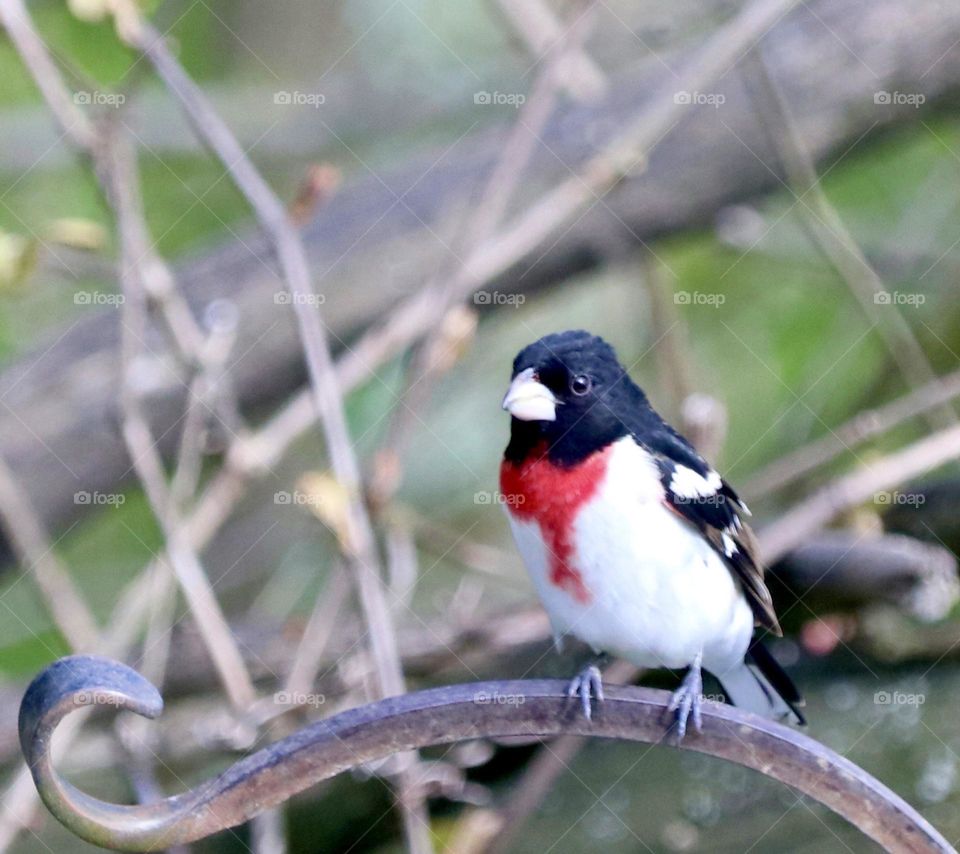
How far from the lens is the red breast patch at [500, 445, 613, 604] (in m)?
2.55

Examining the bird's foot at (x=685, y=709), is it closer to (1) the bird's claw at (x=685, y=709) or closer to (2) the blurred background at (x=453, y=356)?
(1) the bird's claw at (x=685, y=709)

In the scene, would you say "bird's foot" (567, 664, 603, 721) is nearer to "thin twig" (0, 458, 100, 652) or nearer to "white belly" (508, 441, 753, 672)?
"white belly" (508, 441, 753, 672)

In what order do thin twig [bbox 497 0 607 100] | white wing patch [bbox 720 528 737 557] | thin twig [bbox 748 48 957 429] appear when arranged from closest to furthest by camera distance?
white wing patch [bbox 720 528 737 557] < thin twig [bbox 748 48 957 429] < thin twig [bbox 497 0 607 100]

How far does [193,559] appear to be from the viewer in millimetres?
2924

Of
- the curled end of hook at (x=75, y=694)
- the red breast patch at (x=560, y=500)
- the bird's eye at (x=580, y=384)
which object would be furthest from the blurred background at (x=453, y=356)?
the curled end of hook at (x=75, y=694)

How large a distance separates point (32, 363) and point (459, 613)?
162 cm

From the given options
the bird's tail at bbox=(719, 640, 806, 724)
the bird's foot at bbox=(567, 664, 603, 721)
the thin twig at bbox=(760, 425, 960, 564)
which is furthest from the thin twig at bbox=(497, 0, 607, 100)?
the bird's foot at bbox=(567, 664, 603, 721)

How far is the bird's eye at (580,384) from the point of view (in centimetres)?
250

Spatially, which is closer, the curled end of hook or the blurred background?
the curled end of hook

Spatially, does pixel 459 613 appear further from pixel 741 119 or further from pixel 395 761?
pixel 741 119

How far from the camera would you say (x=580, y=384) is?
8.24 ft

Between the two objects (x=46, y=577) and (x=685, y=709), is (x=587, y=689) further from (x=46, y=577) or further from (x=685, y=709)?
(x=46, y=577)

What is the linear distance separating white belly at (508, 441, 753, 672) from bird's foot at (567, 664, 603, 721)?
0.25m

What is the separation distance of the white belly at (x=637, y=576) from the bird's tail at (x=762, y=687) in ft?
0.77
